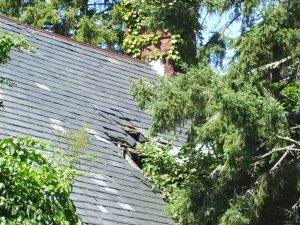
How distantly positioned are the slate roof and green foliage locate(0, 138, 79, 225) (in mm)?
2153

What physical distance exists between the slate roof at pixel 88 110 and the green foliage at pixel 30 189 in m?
2.15

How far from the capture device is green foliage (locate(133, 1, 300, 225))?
28.6ft

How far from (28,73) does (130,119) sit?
1866 mm

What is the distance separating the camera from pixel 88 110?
1159 cm

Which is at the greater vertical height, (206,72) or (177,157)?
(206,72)

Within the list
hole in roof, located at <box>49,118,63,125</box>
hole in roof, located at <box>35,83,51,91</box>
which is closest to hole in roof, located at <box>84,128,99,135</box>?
hole in roof, located at <box>49,118,63,125</box>

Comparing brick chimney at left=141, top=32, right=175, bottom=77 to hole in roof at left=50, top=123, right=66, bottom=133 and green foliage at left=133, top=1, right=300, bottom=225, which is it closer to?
hole in roof at left=50, top=123, right=66, bottom=133

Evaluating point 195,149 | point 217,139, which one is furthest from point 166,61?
point 217,139

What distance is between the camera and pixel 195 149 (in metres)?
10.1

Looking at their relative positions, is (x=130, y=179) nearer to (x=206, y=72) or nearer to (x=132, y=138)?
(x=132, y=138)

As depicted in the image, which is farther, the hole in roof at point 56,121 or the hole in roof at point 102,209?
the hole in roof at point 56,121

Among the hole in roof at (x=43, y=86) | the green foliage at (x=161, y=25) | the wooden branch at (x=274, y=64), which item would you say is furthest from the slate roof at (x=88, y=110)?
the wooden branch at (x=274, y=64)

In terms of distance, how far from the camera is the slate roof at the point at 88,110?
373 inches

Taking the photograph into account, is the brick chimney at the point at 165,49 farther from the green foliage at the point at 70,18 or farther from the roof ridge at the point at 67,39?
the green foliage at the point at 70,18
